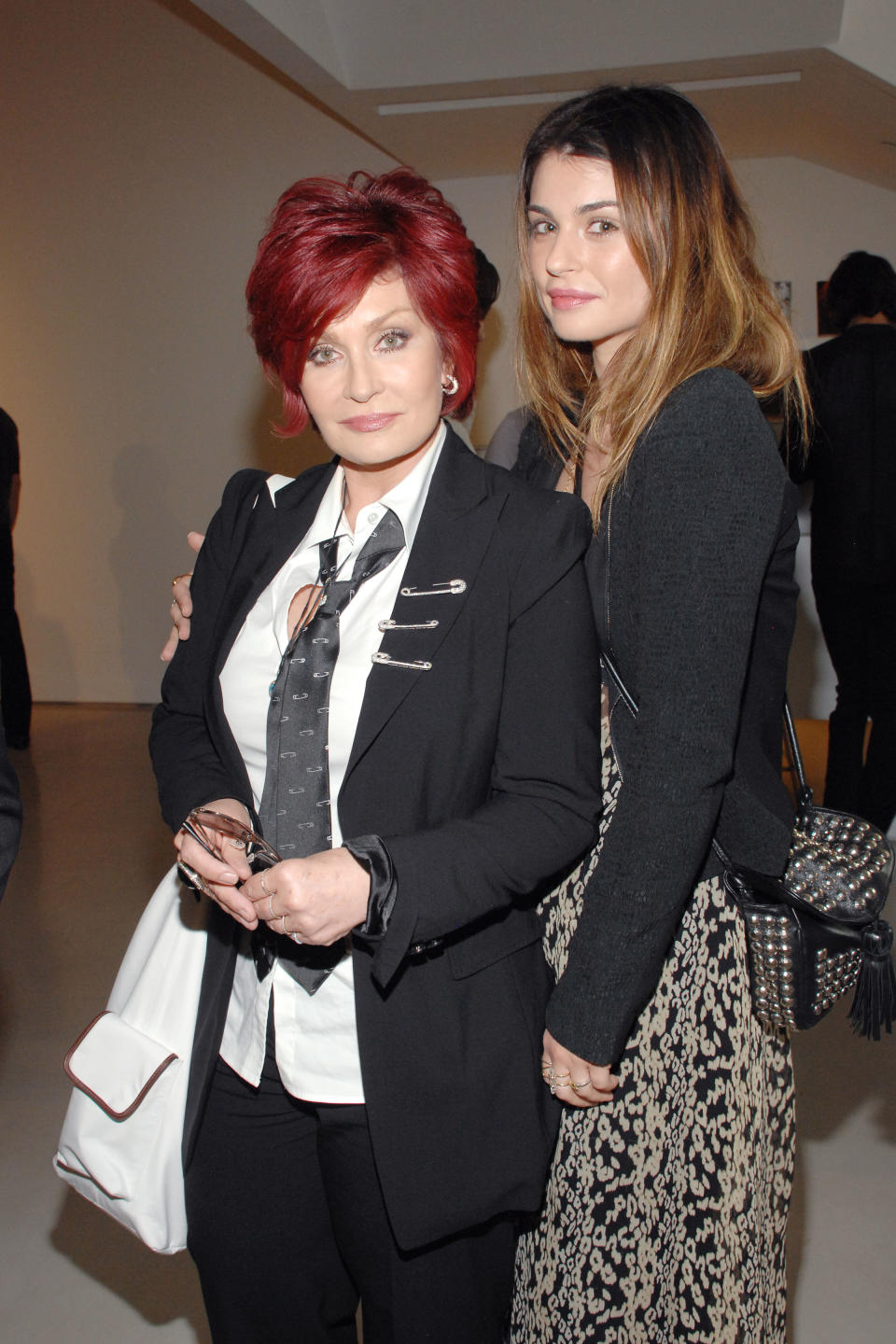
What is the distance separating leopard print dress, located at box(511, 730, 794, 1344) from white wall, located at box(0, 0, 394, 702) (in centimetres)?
589

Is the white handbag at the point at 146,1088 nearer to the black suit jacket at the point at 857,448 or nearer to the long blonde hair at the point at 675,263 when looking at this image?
the long blonde hair at the point at 675,263

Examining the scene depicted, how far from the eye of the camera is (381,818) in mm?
1256

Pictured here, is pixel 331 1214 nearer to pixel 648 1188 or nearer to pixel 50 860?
pixel 648 1188

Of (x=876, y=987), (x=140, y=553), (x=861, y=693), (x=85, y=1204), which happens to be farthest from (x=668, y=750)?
(x=140, y=553)

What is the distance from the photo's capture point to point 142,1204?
1380 millimetres

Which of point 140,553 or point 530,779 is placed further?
point 140,553

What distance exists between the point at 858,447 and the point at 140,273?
4790mm

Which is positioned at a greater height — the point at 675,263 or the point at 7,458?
the point at 675,263

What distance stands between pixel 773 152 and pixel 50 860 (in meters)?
5.33

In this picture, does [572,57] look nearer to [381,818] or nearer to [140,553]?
[140,553]

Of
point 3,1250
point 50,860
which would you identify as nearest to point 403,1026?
point 3,1250

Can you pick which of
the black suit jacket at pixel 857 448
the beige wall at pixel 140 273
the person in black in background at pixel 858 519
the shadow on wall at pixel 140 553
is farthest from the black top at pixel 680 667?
the shadow on wall at pixel 140 553

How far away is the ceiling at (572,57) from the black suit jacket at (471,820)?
12.8 feet

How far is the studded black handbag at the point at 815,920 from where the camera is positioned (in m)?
1.33
